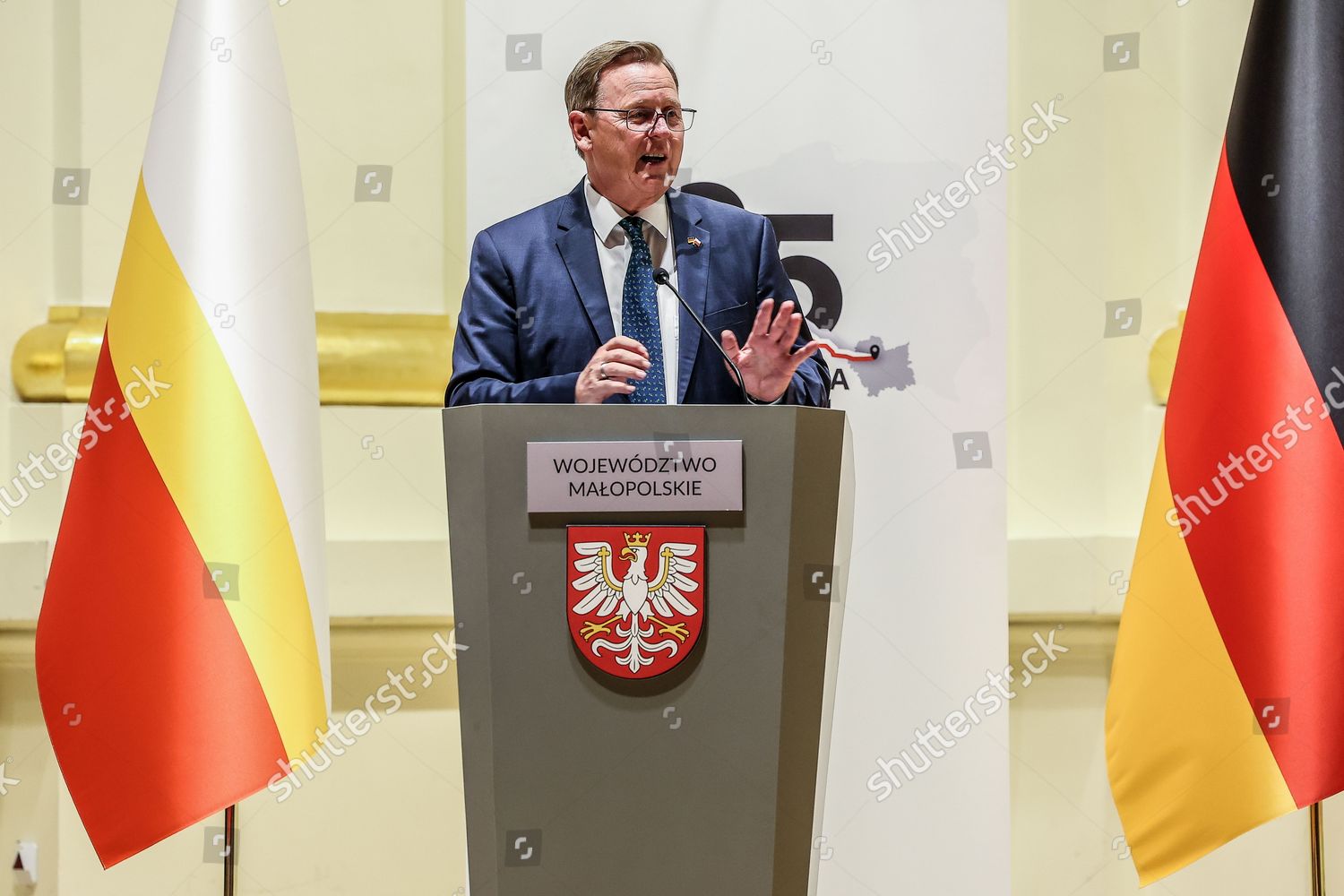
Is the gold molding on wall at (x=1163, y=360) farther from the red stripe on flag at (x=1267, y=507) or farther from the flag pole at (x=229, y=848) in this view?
the flag pole at (x=229, y=848)

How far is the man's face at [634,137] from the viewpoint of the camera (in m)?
2.01

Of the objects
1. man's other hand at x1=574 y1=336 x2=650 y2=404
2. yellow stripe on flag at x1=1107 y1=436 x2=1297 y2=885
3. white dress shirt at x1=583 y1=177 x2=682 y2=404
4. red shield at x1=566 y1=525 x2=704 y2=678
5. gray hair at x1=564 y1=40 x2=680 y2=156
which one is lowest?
yellow stripe on flag at x1=1107 y1=436 x2=1297 y2=885

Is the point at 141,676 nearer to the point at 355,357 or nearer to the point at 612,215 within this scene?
the point at 355,357

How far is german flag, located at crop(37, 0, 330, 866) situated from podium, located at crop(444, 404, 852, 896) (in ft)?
2.46

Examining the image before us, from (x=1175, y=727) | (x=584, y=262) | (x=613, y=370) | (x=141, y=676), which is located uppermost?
(x=584, y=262)

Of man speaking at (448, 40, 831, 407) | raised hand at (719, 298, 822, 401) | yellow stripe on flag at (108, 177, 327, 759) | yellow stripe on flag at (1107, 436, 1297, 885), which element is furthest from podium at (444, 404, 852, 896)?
yellow stripe on flag at (1107, 436, 1297, 885)

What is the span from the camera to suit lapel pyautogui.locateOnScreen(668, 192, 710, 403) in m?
1.92

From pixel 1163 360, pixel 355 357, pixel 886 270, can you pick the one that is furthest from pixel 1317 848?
pixel 355 357

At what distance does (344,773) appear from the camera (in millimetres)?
2789

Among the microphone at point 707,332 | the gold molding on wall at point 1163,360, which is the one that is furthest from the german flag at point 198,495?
the gold molding on wall at point 1163,360

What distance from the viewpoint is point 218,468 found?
83.8 inches

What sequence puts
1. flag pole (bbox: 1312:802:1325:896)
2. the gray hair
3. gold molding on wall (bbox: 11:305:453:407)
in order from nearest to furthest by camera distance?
the gray hair, flag pole (bbox: 1312:802:1325:896), gold molding on wall (bbox: 11:305:453:407)

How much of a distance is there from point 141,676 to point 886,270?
69.3 inches

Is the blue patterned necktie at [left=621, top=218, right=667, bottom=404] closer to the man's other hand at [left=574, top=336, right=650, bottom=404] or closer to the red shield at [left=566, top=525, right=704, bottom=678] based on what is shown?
the man's other hand at [left=574, top=336, right=650, bottom=404]
